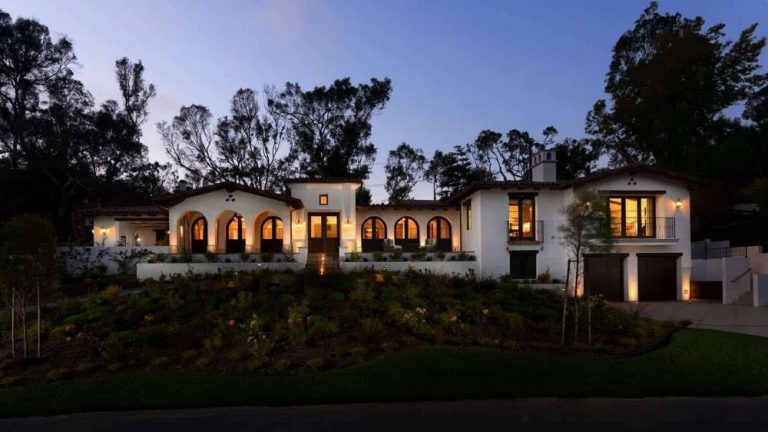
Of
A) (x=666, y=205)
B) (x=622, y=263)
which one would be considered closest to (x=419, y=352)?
(x=622, y=263)

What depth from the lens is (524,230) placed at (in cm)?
1955

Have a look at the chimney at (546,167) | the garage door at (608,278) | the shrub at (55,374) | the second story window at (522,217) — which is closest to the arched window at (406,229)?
the second story window at (522,217)

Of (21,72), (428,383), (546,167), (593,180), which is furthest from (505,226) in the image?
(21,72)

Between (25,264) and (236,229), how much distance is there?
45.4 feet

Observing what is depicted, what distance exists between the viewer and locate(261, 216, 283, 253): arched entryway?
23.5 meters

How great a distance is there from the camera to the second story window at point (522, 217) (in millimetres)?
19484

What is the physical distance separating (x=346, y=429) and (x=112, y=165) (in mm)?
33026

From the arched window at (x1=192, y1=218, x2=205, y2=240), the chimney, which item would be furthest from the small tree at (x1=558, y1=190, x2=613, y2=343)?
the arched window at (x1=192, y1=218, x2=205, y2=240)

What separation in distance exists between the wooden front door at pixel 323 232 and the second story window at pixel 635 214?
12.8 meters

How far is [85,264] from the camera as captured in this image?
2075cm

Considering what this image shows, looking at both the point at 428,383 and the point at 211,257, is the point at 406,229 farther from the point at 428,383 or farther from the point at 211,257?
the point at 428,383

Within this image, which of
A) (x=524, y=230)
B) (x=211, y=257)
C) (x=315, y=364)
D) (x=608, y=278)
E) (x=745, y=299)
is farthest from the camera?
(x=524, y=230)

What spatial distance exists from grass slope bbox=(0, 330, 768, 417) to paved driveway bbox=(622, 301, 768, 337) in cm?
443

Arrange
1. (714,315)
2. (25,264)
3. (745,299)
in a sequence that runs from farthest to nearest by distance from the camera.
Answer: (745,299) → (714,315) → (25,264)
